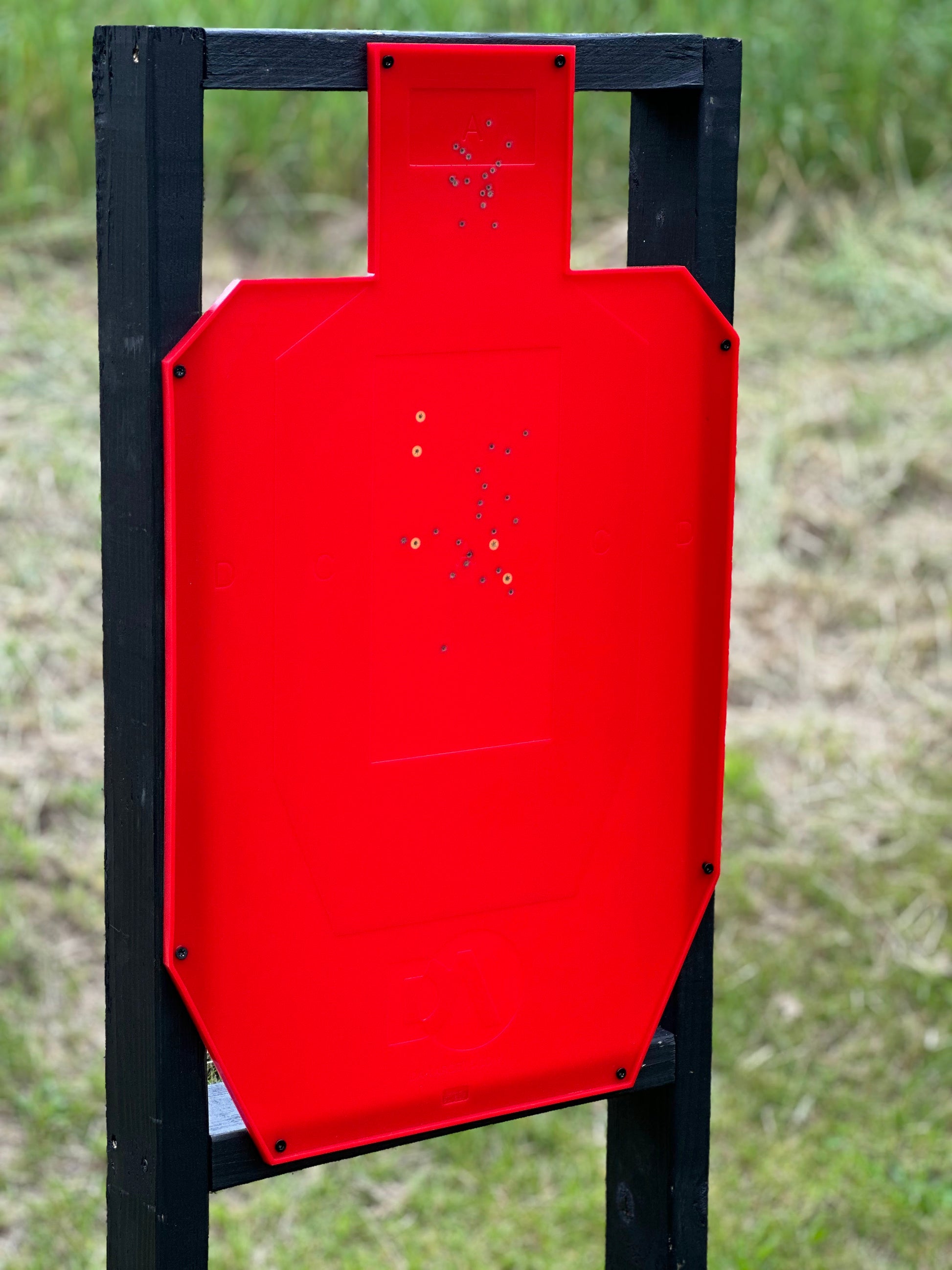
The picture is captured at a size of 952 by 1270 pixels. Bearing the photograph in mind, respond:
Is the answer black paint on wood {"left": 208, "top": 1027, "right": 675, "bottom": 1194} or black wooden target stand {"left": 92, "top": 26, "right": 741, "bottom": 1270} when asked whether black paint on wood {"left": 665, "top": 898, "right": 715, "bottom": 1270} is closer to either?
black wooden target stand {"left": 92, "top": 26, "right": 741, "bottom": 1270}

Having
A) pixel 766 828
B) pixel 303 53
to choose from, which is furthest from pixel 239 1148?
pixel 766 828

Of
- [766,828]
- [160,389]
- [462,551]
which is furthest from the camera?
[766,828]

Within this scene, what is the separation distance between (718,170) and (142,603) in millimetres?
701

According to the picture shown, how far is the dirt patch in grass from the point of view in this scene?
2.73 metres

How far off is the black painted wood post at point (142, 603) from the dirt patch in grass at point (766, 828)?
117cm

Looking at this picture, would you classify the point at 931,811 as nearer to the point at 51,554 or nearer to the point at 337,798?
the point at 51,554

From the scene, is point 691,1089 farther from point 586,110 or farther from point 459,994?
point 586,110

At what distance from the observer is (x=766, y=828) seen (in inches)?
139

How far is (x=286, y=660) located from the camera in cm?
146

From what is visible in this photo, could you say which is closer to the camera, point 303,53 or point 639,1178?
point 303,53

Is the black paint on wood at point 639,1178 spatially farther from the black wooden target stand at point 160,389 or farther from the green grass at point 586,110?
Result: the green grass at point 586,110

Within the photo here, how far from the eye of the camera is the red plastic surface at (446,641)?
144cm

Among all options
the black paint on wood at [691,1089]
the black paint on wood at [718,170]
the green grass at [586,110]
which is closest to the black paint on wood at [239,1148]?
the black paint on wood at [691,1089]

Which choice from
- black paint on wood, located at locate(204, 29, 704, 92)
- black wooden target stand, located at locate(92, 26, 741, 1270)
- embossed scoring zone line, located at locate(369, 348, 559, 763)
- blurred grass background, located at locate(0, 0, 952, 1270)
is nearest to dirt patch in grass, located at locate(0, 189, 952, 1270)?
blurred grass background, located at locate(0, 0, 952, 1270)
